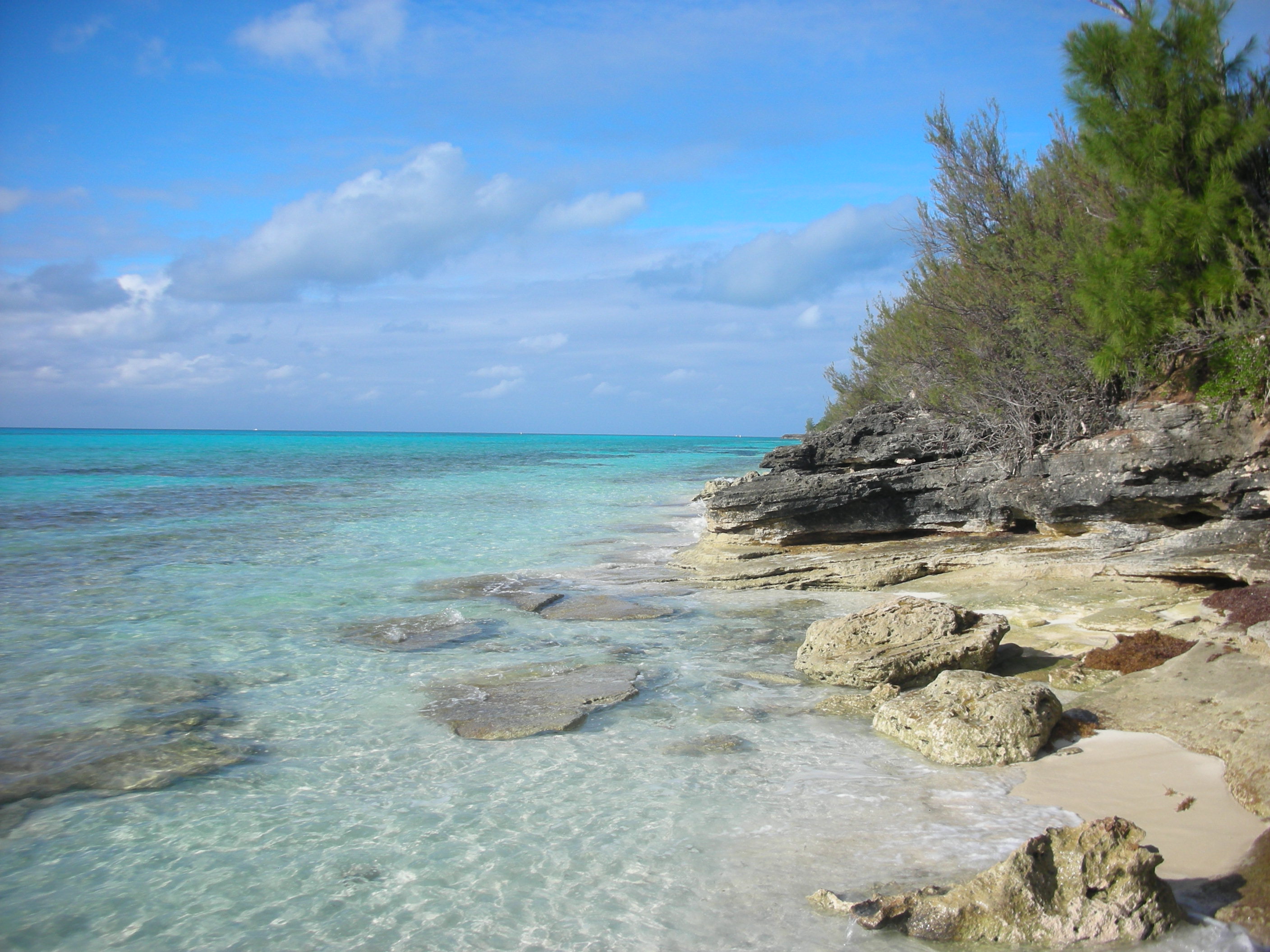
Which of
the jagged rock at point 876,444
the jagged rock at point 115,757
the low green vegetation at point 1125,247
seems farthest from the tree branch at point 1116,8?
the jagged rock at point 115,757

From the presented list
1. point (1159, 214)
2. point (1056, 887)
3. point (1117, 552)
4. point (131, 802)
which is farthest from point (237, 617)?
point (1159, 214)

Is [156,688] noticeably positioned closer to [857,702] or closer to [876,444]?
[857,702]

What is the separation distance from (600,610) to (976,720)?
20.0 ft

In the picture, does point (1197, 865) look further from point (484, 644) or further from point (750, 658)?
point (484, 644)

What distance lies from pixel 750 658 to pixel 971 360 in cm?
767

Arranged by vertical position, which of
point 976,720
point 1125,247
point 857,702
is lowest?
point 857,702

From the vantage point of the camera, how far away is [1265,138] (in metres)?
9.45

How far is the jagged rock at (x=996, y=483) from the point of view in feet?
31.7

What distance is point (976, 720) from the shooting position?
6152 millimetres

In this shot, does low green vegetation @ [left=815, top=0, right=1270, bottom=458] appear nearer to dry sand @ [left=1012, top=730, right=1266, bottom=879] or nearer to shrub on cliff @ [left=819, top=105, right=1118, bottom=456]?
shrub on cliff @ [left=819, top=105, right=1118, bottom=456]

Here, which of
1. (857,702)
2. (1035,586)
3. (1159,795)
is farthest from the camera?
(1035,586)

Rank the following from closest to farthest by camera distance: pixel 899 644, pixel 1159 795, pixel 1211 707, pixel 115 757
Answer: pixel 1159 795
pixel 1211 707
pixel 115 757
pixel 899 644

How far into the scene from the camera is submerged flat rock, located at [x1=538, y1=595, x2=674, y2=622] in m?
11.0

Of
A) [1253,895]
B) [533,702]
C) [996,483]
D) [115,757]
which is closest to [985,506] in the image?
[996,483]
